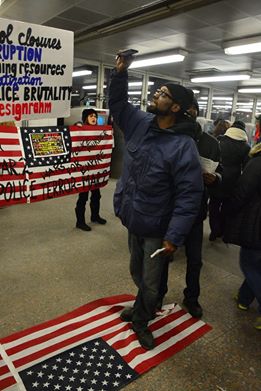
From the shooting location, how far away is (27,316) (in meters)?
2.38

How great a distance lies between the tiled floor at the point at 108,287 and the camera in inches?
78.4

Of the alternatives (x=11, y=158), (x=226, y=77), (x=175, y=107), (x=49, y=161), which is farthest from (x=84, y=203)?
(x=226, y=77)

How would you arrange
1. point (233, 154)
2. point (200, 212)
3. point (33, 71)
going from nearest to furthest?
point (33, 71), point (200, 212), point (233, 154)

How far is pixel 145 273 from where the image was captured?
2.04 meters

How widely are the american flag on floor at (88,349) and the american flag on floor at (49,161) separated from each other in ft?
4.37

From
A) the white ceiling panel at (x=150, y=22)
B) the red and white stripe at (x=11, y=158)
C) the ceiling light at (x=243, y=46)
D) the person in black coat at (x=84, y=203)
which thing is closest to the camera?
the red and white stripe at (x=11, y=158)

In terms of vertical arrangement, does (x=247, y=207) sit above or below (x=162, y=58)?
below

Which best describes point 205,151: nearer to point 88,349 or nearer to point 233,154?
point 233,154

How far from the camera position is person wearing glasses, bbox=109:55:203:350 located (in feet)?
5.99

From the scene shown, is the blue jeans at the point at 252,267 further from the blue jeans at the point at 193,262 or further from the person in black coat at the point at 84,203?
the person in black coat at the point at 84,203

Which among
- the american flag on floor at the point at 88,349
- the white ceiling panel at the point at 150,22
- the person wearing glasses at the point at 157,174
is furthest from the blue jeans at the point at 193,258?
the white ceiling panel at the point at 150,22

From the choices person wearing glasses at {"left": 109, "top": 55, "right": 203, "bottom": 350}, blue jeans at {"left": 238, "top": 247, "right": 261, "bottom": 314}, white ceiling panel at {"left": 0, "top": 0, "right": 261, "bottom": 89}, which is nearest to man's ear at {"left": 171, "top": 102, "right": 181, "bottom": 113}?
person wearing glasses at {"left": 109, "top": 55, "right": 203, "bottom": 350}

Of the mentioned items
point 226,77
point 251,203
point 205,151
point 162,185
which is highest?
point 226,77

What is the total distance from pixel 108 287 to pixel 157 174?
55.8 inches
